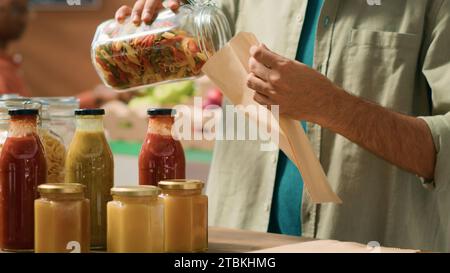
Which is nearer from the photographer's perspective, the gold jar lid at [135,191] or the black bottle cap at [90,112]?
the gold jar lid at [135,191]

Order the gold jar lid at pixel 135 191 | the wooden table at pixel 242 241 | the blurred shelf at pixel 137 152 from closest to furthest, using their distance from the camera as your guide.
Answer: the gold jar lid at pixel 135 191, the wooden table at pixel 242 241, the blurred shelf at pixel 137 152

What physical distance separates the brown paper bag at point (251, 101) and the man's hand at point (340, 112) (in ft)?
0.07

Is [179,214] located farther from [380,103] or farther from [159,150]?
[380,103]

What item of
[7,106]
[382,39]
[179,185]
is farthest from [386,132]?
[7,106]

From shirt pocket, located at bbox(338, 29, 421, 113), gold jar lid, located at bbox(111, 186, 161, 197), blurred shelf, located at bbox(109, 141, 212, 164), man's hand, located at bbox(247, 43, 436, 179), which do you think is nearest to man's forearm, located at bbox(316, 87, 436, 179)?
man's hand, located at bbox(247, 43, 436, 179)

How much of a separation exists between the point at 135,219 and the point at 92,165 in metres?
0.18

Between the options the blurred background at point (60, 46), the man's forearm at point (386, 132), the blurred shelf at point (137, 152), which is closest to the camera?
the man's forearm at point (386, 132)

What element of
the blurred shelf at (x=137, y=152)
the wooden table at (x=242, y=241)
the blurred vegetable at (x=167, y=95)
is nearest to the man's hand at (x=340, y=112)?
the wooden table at (x=242, y=241)

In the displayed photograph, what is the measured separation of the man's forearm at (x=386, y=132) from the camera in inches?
59.7

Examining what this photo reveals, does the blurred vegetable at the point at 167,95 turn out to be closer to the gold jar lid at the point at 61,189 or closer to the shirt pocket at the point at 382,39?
the shirt pocket at the point at 382,39

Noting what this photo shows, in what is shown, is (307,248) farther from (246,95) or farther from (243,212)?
(243,212)

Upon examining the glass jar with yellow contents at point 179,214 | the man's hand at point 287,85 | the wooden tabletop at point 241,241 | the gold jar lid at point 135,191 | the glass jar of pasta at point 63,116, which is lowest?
the wooden tabletop at point 241,241
